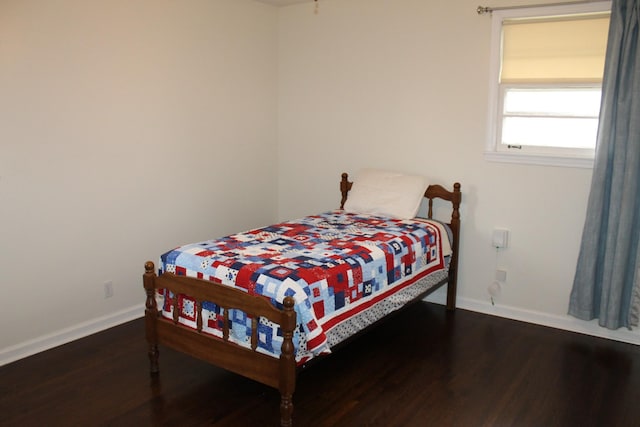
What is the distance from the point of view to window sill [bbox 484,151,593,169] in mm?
3805

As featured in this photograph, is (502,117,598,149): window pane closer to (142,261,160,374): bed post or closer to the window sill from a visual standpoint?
the window sill

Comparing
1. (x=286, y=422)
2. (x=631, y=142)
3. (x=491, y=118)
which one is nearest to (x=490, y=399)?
(x=286, y=422)

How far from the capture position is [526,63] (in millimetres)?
3963

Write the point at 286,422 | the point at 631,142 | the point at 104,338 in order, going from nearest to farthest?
the point at 286,422 < the point at 631,142 < the point at 104,338

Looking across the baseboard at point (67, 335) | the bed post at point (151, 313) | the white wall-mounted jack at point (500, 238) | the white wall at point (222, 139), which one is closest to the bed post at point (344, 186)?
the white wall at point (222, 139)

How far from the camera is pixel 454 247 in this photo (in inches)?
168

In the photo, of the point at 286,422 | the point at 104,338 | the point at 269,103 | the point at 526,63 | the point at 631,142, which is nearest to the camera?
the point at 286,422

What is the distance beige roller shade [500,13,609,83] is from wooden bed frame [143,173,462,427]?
2.54 m

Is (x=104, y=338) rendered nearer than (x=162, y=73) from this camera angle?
Yes

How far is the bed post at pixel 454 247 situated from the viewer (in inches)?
166

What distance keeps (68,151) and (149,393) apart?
1574mm

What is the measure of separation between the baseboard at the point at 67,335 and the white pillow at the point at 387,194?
1.82 meters

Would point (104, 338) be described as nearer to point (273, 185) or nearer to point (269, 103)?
point (273, 185)

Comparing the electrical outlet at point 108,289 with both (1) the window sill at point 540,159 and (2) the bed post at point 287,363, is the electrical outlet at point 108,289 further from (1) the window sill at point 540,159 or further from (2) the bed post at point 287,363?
(1) the window sill at point 540,159
